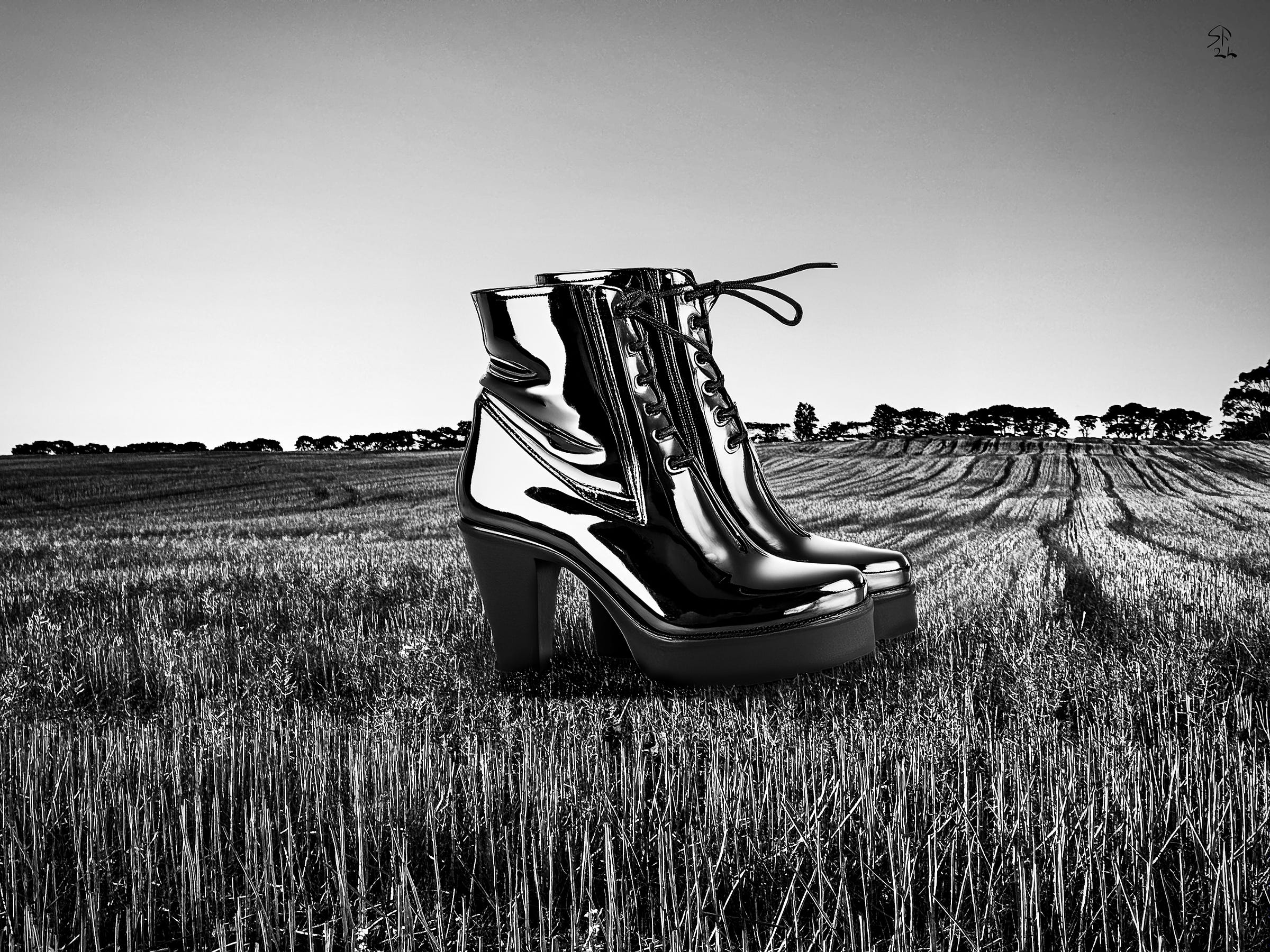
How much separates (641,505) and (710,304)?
69 centimetres

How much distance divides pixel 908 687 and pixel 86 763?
66.6 inches

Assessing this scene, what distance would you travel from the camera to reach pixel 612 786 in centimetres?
150

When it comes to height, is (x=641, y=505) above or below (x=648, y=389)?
below

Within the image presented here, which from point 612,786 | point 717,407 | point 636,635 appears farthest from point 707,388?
point 612,786

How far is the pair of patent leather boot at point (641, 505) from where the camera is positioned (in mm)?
2109

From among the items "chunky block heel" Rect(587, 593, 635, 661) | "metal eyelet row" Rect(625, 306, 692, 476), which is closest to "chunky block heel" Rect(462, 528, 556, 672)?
"chunky block heel" Rect(587, 593, 635, 661)

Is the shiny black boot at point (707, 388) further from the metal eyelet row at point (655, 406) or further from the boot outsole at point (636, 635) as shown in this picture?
the boot outsole at point (636, 635)

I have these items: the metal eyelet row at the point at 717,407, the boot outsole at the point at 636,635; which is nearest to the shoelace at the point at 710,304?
the metal eyelet row at the point at 717,407

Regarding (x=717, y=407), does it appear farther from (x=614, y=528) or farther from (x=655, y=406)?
(x=614, y=528)

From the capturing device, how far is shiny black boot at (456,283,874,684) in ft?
6.88

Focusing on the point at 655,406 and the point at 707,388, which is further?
the point at 707,388

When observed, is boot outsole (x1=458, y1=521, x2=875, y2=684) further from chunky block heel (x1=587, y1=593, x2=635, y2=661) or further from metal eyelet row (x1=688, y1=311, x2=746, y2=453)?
metal eyelet row (x1=688, y1=311, x2=746, y2=453)

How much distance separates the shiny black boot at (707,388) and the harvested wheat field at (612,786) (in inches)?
15.8

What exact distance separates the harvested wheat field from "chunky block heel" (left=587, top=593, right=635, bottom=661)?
2.9 inches
